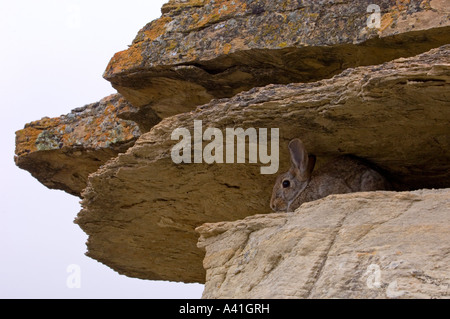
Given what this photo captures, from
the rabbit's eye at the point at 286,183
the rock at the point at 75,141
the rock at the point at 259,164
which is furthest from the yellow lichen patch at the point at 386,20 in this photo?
the rock at the point at 75,141

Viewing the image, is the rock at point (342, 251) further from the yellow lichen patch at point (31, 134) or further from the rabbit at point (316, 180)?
the yellow lichen patch at point (31, 134)

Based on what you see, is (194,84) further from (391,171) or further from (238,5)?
(391,171)

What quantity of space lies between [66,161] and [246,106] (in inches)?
141

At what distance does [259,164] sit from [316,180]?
Answer: 1.93 feet

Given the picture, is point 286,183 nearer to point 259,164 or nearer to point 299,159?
point 259,164

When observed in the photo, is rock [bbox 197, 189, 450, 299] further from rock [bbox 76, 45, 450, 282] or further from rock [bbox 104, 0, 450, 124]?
rock [bbox 104, 0, 450, 124]

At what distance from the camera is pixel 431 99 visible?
21.4 ft

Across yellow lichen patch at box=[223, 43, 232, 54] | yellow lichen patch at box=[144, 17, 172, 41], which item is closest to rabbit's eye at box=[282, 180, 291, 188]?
yellow lichen patch at box=[223, 43, 232, 54]

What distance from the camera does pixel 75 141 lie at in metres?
9.77

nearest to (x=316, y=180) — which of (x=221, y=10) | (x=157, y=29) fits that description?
(x=221, y=10)

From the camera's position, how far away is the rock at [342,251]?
5.26 m

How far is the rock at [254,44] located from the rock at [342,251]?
1792 mm

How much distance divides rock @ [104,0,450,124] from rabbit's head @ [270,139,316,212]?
0.91m
